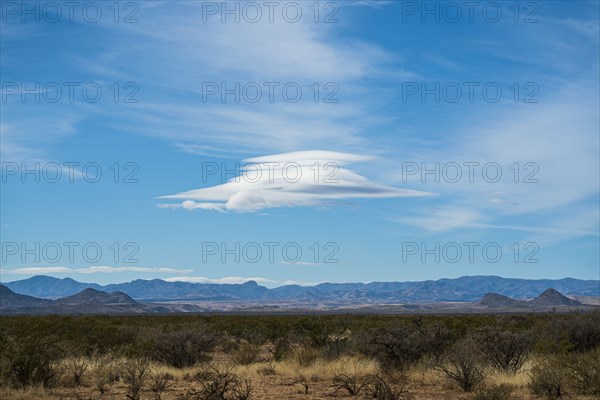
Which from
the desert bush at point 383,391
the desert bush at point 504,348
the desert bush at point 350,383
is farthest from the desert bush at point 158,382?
the desert bush at point 504,348

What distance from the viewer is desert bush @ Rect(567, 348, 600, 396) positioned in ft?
54.3

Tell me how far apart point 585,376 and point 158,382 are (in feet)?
35.2

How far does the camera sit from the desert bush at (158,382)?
17755mm

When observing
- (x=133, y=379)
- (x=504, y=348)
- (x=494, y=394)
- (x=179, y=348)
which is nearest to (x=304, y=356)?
(x=179, y=348)

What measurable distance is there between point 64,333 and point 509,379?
56.1 ft

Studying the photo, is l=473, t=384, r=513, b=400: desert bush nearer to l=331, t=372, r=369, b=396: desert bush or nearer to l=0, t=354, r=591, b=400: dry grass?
l=0, t=354, r=591, b=400: dry grass

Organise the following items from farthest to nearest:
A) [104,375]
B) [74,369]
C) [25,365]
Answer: [74,369], [104,375], [25,365]

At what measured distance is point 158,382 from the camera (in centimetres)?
1820

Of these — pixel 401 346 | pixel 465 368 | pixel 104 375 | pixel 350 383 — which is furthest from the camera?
pixel 401 346

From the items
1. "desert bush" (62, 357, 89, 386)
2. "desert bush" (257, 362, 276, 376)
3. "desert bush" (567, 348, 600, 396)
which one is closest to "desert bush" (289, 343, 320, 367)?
Answer: "desert bush" (257, 362, 276, 376)

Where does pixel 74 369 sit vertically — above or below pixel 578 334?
below

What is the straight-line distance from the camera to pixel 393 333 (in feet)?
72.7

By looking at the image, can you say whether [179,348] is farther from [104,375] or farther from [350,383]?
[350,383]

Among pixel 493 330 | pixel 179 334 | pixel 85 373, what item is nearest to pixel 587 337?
pixel 493 330
